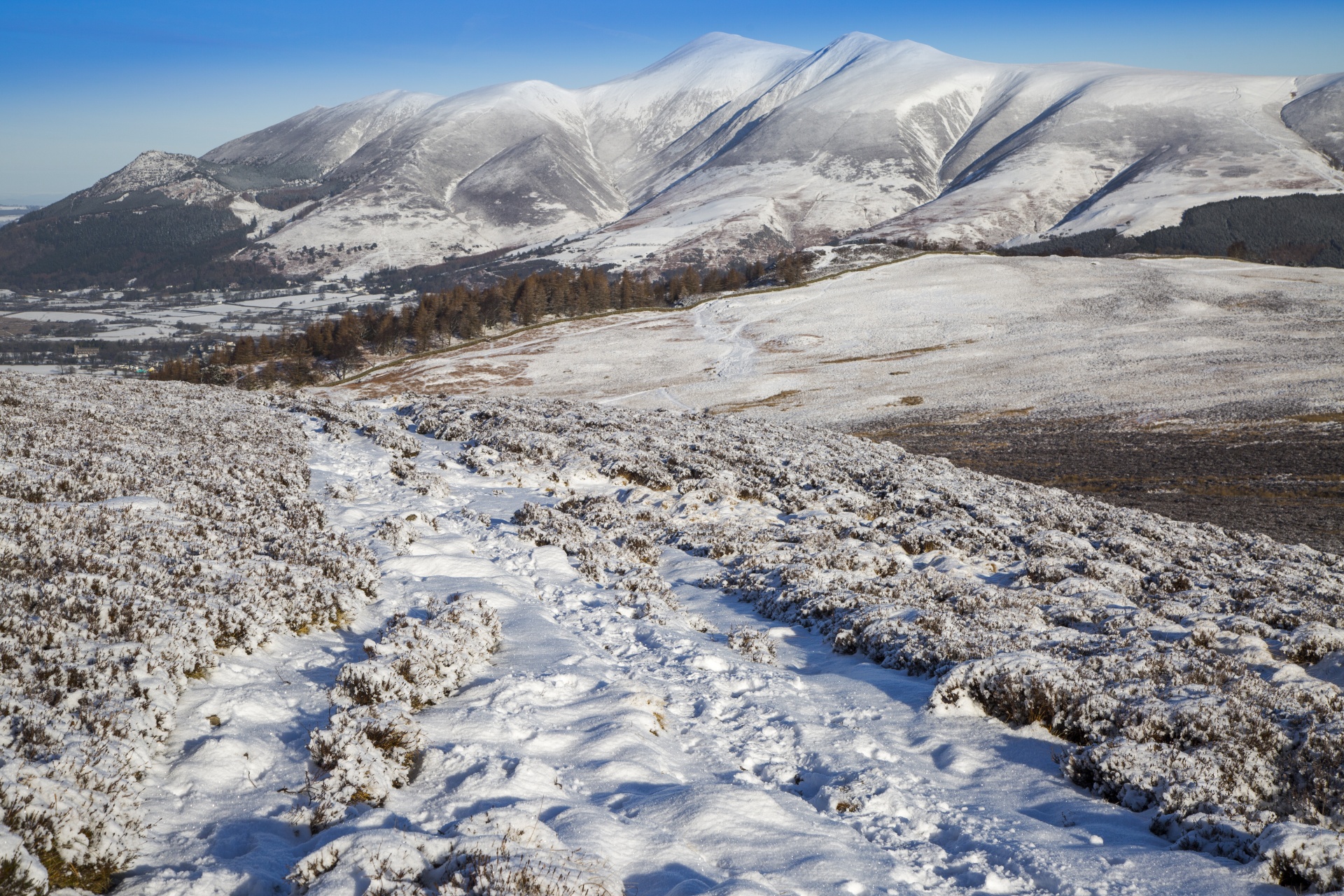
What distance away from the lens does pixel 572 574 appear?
15016mm

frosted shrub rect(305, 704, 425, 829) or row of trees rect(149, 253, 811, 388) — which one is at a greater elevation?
row of trees rect(149, 253, 811, 388)

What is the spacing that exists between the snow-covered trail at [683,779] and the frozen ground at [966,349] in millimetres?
44150

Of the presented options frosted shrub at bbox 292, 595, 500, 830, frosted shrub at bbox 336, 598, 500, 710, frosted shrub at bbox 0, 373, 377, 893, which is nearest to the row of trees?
frosted shrub at bbox 0, 373, 377, 893

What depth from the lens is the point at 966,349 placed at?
73688 millimetres

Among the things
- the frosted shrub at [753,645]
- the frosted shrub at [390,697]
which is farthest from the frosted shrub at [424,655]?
the frosted shrub at [753,645]

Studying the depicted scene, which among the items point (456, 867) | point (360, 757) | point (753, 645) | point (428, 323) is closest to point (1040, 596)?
point (753, 645)

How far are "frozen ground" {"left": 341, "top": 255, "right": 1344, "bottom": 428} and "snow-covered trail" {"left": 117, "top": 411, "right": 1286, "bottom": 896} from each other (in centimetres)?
4415

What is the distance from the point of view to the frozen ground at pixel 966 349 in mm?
54938

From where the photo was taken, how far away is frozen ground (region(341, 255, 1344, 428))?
5494cm

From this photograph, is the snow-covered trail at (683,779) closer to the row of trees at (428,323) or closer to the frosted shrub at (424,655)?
the frosted shrub at (424,655)

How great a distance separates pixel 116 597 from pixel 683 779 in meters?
7.80

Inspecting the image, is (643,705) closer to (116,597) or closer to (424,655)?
(424,655)

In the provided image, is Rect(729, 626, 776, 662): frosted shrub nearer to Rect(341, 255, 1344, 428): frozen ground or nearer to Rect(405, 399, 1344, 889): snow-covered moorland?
Rect(405, 399, 1344, 889): snow-covered moorland

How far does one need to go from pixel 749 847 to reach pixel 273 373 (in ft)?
389
